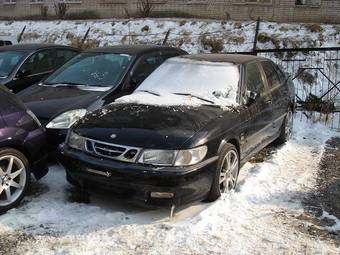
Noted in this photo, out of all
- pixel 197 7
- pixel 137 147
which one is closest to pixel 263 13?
pixel 197 7

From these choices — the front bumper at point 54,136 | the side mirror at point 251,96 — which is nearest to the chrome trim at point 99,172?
the front bumper at point 54,136

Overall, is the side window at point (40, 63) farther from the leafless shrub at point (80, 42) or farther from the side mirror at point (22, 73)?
the leafless shrub at point (80, 42)

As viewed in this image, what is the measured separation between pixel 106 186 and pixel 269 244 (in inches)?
61.4

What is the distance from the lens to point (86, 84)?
666 cm

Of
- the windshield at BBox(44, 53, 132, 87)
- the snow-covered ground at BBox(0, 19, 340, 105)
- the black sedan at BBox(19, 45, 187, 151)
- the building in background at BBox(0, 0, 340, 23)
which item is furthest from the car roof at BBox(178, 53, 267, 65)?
the building in background at BBox(0, 0, 340, 23)

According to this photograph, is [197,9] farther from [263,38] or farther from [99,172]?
[99,172]

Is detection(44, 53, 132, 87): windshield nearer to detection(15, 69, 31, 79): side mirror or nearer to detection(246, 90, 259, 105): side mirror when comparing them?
detection(15, 69, 31, 79): side mirror

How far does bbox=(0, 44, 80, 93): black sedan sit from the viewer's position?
26.0 ft

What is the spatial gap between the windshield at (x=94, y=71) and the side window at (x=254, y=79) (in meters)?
1.81

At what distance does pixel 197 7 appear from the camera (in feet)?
69.1

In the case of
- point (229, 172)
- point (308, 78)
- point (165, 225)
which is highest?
point (229, 172)

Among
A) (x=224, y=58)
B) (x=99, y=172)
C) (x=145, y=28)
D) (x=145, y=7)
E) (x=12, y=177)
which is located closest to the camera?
(x=99, y=172)

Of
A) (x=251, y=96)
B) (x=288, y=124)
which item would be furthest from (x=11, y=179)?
(x=288, y=124)

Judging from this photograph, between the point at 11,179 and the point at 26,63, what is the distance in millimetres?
3957
